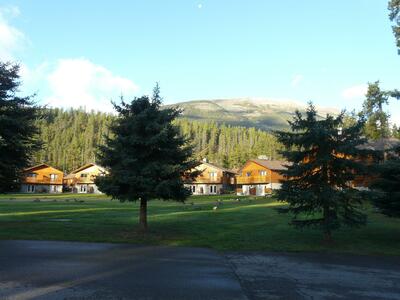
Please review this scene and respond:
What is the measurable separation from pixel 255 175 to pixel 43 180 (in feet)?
174

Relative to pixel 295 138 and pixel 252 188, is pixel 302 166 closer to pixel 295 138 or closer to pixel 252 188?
pixel 295 138

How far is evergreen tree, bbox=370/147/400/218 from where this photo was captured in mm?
18219

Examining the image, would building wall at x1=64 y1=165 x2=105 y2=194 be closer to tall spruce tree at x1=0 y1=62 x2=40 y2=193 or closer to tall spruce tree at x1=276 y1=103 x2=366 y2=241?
tall spruce tree at x1=0 y1=62 x2=40 y2=193

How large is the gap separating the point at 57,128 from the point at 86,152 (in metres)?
40.1

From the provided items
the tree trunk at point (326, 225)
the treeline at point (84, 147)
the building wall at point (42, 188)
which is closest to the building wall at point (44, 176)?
the building wall at point (42, 188)

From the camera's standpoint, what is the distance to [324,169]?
19.0 meters

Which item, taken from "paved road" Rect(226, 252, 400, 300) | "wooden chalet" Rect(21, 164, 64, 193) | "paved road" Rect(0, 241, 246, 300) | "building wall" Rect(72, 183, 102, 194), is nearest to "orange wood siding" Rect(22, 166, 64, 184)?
"wooden chalet" Rect(21, 164, 64, 193)

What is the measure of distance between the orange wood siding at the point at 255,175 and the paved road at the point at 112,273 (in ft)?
227

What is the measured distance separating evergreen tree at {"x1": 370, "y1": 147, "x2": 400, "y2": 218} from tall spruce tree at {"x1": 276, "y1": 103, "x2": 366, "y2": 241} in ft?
3.28

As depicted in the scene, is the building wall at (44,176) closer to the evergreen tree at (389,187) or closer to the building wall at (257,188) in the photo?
the building wall at (257,188)

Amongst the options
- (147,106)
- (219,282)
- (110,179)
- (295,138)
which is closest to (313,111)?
(295,138)

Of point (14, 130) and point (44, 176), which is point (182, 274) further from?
point (44, 176)

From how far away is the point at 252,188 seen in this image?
3524 inches

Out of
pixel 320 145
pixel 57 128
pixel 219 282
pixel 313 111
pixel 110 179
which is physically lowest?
pixel 219 282
